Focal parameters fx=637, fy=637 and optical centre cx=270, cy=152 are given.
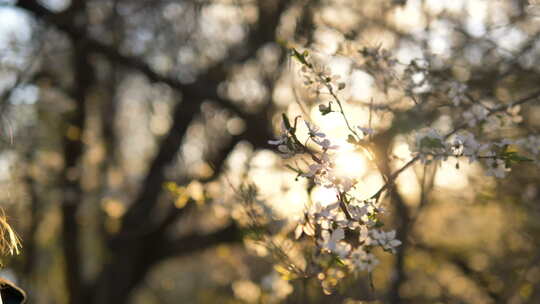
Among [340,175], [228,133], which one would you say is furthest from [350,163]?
[228,133]

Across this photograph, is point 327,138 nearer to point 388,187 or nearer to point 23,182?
point 388,187

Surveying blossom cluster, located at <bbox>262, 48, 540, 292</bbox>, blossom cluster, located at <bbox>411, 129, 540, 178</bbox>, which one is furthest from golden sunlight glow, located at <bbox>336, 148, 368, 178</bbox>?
blossom cluster, located at <bbox>411, 129, 540, 178</bbox>

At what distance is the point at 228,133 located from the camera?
6.27 metres

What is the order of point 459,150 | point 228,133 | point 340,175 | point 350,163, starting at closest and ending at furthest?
1. point 340,175
2. point 459,150
3. point 350,163
4. point 228,133

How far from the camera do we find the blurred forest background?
3.72 meters

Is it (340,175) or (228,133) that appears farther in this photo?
(228,133)

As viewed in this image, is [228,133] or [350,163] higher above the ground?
[228,133]

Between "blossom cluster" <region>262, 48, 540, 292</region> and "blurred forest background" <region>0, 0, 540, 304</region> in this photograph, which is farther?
"blurred forest background" <region>0, 0, 540, 304</region>

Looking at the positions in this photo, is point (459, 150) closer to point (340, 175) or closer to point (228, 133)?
point (340, 175)

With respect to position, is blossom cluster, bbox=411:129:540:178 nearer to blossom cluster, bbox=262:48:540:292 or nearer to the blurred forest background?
blossom cluster, bbox=262:48:540:292

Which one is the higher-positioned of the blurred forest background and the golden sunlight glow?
the blurred forest background

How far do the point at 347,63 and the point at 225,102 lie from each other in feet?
6.88

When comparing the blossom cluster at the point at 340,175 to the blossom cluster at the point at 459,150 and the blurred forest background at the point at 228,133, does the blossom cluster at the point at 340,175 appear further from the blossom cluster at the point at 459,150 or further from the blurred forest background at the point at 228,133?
the blurred forest background at the point at 228,133

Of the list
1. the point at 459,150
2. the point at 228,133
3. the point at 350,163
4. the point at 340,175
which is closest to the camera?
the point at 340,175
